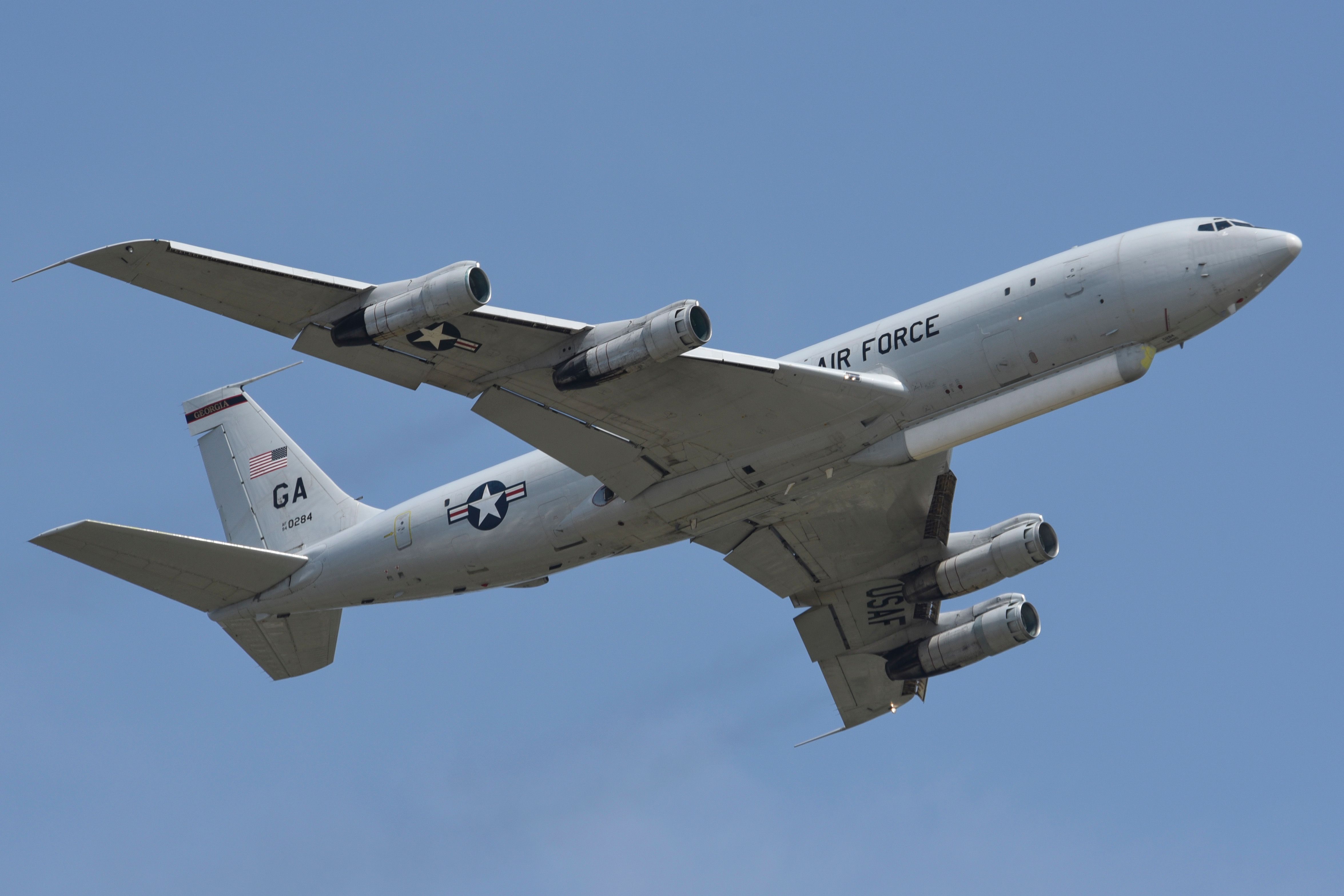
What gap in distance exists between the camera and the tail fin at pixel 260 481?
43781 mm

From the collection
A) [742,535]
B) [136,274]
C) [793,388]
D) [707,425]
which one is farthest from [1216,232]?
[136,274]

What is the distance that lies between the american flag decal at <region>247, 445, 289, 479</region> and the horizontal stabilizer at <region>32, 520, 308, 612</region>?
3827 millimetres

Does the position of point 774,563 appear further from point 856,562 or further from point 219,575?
point 219,575

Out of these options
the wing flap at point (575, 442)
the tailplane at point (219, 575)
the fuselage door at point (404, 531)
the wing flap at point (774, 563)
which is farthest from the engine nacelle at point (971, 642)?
the tailplane at point (219, 575)

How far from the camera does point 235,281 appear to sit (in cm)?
3195

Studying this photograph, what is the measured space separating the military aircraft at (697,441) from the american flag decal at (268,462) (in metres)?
0.20

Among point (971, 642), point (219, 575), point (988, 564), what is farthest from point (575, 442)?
point (971, 642)

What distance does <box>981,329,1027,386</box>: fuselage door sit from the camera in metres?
34.3

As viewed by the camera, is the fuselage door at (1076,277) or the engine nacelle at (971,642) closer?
the fuselage door at (1076,277)

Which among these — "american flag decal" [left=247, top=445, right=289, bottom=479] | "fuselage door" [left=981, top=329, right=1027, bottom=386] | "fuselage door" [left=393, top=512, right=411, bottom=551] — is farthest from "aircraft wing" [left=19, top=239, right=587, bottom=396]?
"american flag decal" [left=247, top=445, right=289, bottom=479]

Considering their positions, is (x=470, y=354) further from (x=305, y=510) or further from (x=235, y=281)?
(x=305, y=510)

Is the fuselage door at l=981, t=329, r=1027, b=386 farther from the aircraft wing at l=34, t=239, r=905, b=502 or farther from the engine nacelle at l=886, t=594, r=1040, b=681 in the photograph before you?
the engine nacelle at l=886, t=594, r=1040, b=681

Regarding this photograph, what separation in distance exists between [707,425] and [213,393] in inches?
747

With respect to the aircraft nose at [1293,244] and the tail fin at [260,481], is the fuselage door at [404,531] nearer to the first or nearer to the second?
the tail fin at [260,481]
